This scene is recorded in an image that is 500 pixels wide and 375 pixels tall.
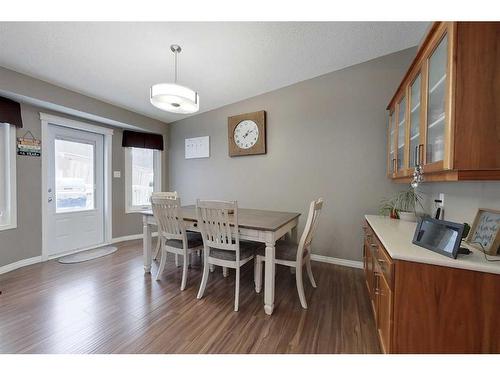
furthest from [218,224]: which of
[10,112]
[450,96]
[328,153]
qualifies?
[10,112]

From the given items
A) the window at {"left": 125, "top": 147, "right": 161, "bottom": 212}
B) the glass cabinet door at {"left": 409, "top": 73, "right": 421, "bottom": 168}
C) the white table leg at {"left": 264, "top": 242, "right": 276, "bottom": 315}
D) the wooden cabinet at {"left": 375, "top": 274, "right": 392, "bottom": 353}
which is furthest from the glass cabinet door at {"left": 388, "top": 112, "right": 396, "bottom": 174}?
the window at {"left": 125, "top": 147, "right": 161, "bottom": 212}

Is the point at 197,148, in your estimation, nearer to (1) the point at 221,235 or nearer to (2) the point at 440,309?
(1) the point at 221,235

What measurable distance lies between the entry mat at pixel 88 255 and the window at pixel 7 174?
0.75 meters

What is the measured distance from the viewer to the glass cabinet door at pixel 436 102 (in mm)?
1202

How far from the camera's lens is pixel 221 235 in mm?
1989

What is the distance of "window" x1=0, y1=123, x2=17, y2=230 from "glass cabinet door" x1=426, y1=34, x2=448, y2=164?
4.30m

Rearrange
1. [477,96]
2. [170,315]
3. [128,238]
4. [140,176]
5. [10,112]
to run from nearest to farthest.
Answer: [477,96] < [170,315] < [10,112] < [128,238] < [140,176]

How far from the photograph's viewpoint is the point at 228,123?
372 centimetres

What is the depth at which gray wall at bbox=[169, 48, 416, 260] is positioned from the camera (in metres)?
2.69

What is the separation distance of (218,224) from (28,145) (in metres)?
2.90

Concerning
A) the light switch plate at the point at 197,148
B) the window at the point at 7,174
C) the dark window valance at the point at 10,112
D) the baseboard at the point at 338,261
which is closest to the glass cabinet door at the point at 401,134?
the baseboard at the point at 338,261

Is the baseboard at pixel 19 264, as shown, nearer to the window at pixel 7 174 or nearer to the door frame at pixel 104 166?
the door frame at pixel 104 166

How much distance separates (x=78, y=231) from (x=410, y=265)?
4.27 m
